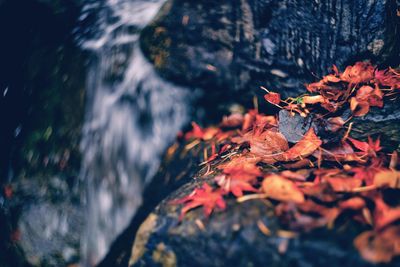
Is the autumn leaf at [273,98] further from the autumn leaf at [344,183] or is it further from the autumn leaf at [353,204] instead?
the autumn leaf at [353,204]

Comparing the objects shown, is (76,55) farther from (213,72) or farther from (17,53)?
(213,72)

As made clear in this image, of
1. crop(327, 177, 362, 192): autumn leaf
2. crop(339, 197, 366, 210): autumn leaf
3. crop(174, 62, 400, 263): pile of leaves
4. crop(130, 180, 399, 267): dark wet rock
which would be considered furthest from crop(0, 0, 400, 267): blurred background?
crop(339, 197, 366, 210): autumn leaf

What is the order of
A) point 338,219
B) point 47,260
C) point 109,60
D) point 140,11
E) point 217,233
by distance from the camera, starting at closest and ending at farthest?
point 338,219 < point 217,233 < point 47,260 < point 109,60 < point 140,11

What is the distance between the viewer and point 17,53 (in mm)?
2785

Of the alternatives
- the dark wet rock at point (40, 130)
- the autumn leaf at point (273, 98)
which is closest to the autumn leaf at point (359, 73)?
the autumn leaf at point (273, 98)

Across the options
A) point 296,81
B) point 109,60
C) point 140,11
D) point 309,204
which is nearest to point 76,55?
point 109,60

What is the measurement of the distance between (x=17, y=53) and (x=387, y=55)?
3.47m

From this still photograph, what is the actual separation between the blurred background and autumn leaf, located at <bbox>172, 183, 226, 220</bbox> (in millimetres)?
781

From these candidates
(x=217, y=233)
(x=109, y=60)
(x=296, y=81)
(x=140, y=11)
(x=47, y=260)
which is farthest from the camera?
(x=140, y=11)

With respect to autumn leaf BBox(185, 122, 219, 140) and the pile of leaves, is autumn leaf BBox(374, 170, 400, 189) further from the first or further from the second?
autumn leaf BBox(185, 122, 219, 140)

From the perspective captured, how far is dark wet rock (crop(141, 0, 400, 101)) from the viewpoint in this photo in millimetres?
2123

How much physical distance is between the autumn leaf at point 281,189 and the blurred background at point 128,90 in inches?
45.1

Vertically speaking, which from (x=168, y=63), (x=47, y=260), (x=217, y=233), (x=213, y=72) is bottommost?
(x=47, y=260)

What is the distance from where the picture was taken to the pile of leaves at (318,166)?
1190 mm
